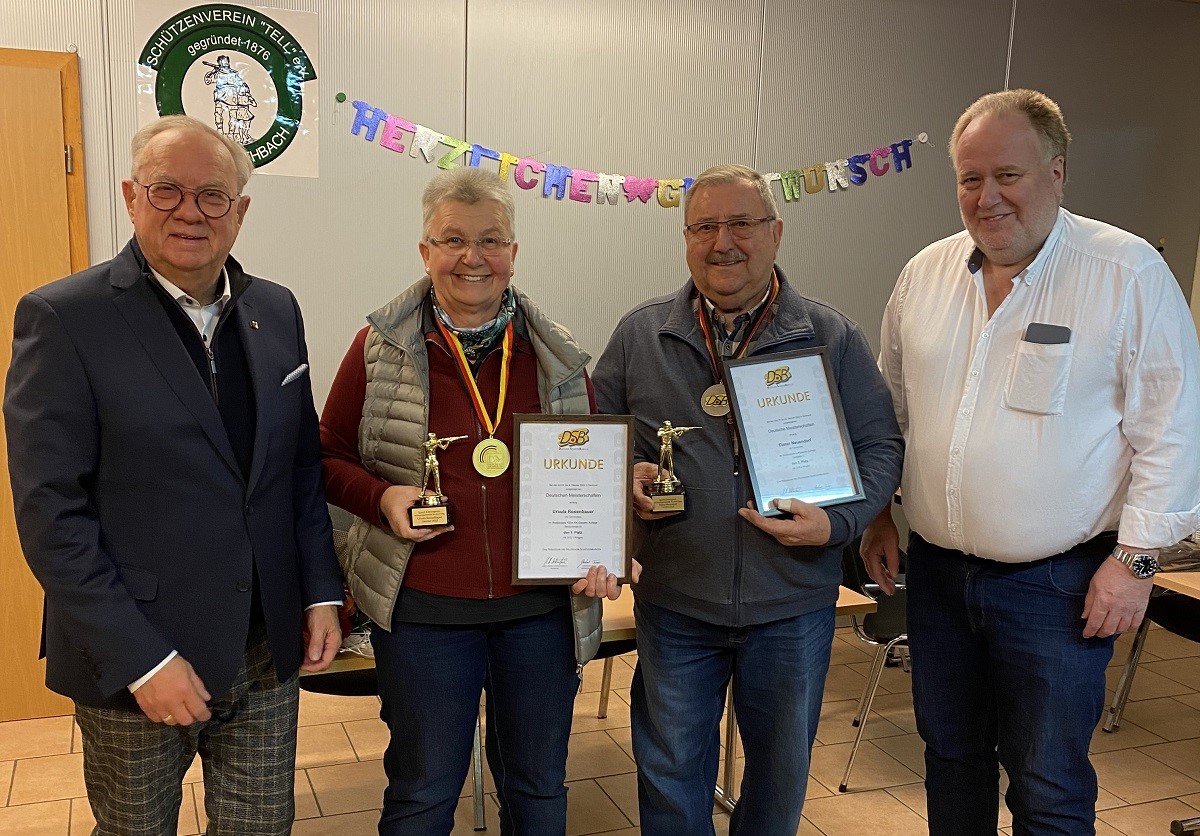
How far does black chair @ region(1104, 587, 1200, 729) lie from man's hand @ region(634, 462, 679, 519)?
2.12 meters

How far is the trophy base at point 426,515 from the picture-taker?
1.91m

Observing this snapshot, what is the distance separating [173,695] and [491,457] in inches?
27.7

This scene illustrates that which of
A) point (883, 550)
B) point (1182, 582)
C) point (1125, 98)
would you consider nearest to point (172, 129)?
point (883, 550)

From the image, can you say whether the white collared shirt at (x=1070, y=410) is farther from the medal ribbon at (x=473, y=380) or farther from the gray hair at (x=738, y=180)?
the medal ribbon at (x=473, y=380)

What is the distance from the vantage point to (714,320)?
2.23 meters

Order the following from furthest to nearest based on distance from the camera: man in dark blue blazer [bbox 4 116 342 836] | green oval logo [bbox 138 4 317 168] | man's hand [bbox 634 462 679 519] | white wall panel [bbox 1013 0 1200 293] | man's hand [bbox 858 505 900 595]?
white wall panel [bbox 1013 0 1200 293] < green oval logo [bbox 138 4 317 168] < man's hand [bbox 858 505 900 595] < man's hand [bbox 634 462 679 519] < man in dark blue blazer [bbox 4 116 342 836]

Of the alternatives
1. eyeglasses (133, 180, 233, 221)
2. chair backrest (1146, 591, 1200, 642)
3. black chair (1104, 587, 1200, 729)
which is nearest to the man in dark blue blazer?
eyeglasses (133, 180, 233, 221)

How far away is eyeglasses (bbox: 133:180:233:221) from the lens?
1.72 meters

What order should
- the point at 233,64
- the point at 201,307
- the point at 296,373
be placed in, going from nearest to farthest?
the point at 201,307 → the point at 296,373 → the point at 233,64

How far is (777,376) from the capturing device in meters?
2.10

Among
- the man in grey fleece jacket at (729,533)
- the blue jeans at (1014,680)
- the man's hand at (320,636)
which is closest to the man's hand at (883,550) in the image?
the blue jeans at (1014,680)

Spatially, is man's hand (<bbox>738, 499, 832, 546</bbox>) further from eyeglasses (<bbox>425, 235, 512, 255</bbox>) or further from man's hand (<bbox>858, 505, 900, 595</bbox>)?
eyeglasses (<bbox>425, 235, 512, 255</bbox>)

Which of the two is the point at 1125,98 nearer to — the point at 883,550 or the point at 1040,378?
the point at 883,550

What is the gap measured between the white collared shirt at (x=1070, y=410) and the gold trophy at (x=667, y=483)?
55 centimetres
